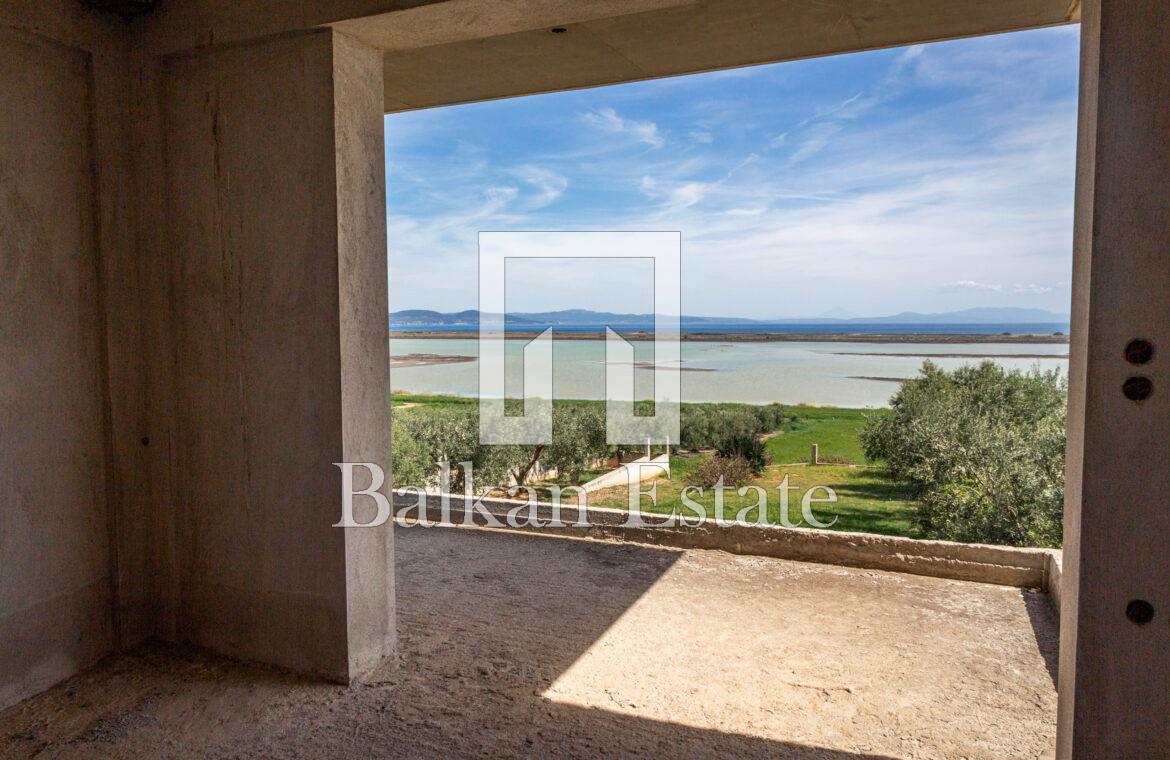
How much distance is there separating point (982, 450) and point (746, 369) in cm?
2442

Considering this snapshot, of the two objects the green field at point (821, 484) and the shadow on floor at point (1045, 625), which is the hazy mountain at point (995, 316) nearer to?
the green field at point (821, 484)

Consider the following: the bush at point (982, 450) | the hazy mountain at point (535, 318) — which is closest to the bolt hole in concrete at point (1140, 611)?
the bush at point (982, 450)

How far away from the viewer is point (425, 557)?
15.6ft

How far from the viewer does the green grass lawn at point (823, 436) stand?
1856 centimetres

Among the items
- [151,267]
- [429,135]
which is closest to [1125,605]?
[151,267]

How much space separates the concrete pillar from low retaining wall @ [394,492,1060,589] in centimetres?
238

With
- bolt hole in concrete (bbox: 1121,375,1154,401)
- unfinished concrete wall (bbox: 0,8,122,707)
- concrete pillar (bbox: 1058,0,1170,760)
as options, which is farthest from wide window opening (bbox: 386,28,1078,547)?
bolt hole in concrete (bbox: 1121,375,1154,401)

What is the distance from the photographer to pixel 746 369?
106ft

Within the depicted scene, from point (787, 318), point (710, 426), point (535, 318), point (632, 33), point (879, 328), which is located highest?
point (787, 318)

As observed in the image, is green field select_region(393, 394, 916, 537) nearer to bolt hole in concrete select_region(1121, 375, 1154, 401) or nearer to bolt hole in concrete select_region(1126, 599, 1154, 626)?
bolt hole in concrete select_region(1126, 599, 1154, 626)

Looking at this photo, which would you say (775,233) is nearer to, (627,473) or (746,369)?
(746,369)

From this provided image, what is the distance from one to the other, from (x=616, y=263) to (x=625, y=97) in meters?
23.0

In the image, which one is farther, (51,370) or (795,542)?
(795,542)

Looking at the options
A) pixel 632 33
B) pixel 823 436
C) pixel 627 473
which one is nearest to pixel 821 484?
pixel 823 436
